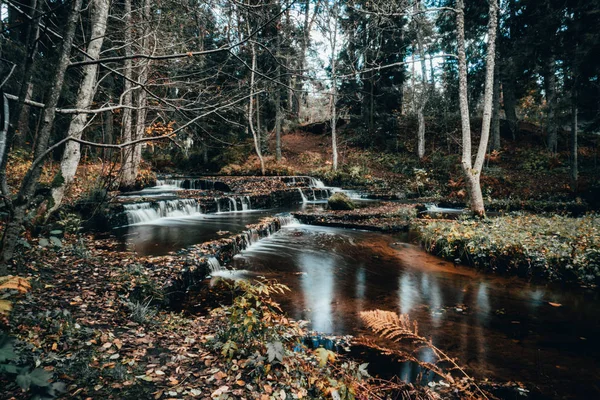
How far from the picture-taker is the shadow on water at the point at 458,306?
137 inches

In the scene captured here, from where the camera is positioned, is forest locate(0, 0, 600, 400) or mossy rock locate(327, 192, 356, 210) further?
mossy rock locate(327, 192, 356, 210)

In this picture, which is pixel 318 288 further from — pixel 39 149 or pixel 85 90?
pixel 85 90

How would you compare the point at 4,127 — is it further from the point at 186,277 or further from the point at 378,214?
the point at 378,214

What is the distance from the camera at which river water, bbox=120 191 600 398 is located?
3.52 metres

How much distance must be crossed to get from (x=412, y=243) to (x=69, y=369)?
8.51 metres

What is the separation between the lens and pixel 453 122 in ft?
81.1

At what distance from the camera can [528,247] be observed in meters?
6.41

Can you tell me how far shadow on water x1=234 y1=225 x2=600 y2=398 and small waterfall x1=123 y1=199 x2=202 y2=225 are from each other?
14.7 feet

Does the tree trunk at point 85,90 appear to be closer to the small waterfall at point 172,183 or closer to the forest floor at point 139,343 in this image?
the forest floor at point 139,343

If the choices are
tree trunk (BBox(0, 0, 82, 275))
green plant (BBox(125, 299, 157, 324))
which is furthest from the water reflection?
tree trunk (BBox(0, 0, 82, 275))

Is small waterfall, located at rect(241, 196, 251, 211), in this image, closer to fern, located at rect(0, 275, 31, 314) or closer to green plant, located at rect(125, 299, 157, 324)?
green plant, located at rect(125, 299, 157, 324)

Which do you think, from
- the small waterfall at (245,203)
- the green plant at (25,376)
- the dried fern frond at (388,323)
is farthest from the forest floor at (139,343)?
the small waterfall at (245,203)

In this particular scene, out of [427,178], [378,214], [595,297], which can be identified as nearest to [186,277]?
[595,297]

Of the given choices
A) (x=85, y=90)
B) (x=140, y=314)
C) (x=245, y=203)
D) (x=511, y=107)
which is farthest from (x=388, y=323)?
(x=511, y=107)
